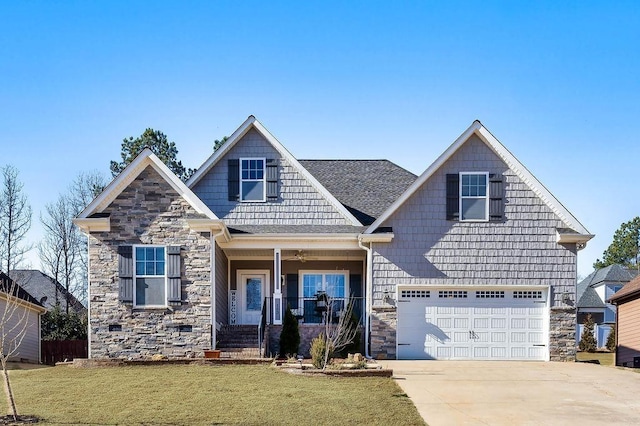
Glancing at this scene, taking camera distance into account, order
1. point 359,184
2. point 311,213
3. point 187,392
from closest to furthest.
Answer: point 187,392 → point 311,213 → point 359,184

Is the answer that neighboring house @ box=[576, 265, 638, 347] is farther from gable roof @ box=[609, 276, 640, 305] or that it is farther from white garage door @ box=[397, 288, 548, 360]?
white garage door @ box=[397, 288, 548, 360]

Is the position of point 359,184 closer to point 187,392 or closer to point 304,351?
point 304,351

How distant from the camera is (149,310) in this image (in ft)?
63.4

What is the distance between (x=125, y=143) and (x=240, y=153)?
1975 centimetres

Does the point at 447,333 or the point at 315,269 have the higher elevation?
the point at 315,269

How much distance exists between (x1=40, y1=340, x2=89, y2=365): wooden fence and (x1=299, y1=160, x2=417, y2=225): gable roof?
1107cm

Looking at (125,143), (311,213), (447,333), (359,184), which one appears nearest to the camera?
(447,333)

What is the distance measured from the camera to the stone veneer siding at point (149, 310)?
19.2 meters

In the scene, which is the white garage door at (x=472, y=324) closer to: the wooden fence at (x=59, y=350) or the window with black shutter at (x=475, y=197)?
the window with black shutter at (x=475, y=197)

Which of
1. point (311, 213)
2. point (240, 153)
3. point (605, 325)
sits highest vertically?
point (240, 153)

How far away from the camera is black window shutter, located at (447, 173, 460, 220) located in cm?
2067

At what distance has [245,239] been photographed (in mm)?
21141

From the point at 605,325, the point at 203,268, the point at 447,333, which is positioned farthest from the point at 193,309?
the point at 605,325

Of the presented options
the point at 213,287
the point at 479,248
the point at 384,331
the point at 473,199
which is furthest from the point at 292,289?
the point at 473,199
